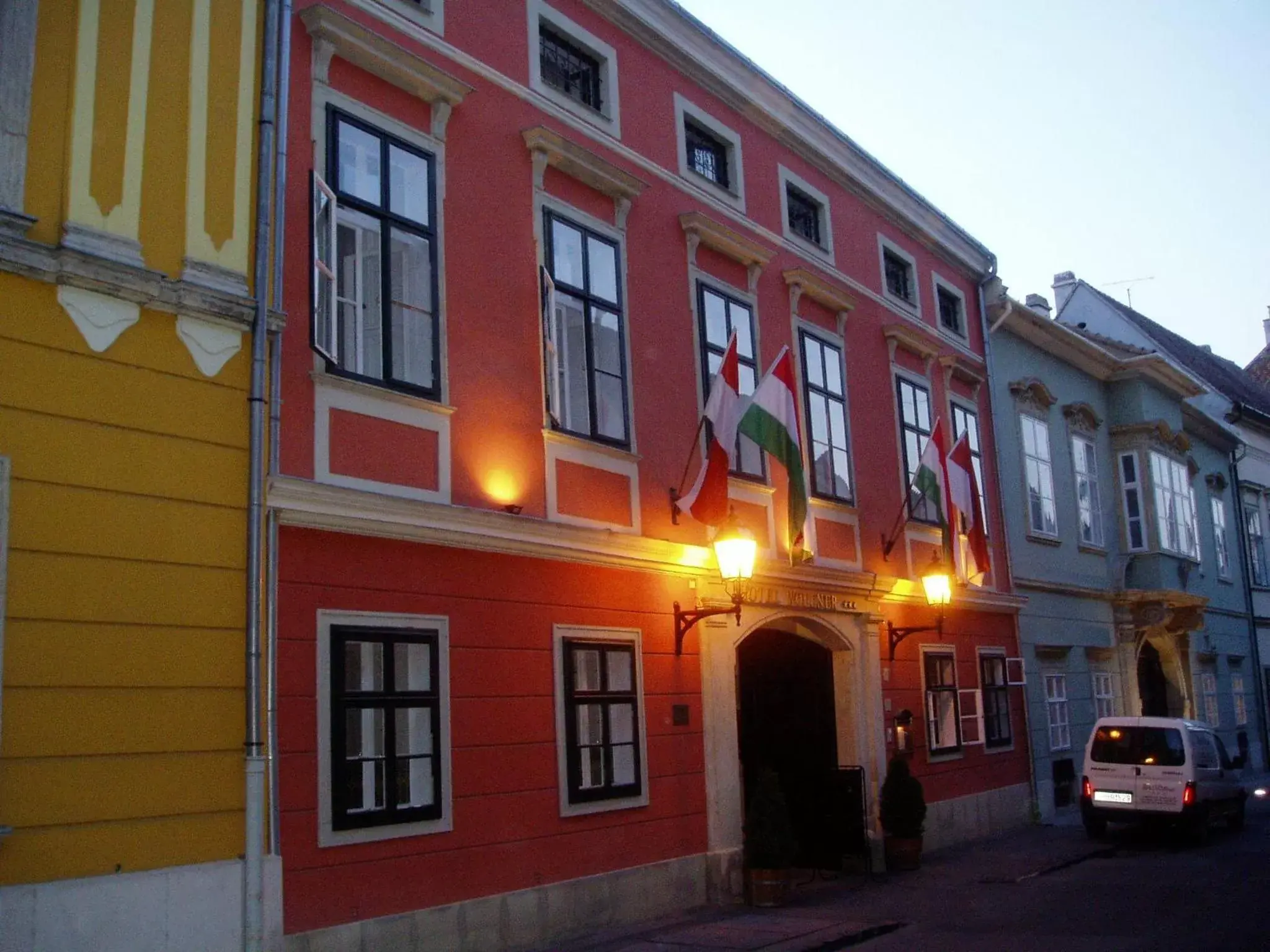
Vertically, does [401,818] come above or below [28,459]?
below

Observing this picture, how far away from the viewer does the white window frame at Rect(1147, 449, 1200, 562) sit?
2539 centimetres

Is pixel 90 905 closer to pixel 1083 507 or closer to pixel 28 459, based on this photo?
pixel 28 459

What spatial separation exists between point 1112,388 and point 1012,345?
15.5ft

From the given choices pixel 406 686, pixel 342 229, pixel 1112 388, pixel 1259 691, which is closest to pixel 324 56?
pixel 342 229

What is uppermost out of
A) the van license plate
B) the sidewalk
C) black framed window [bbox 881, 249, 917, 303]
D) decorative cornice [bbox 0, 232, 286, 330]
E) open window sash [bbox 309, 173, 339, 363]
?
black framed window [bbox 881, 249, 917, 303]

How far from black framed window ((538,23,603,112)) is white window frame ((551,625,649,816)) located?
5341 millimetres

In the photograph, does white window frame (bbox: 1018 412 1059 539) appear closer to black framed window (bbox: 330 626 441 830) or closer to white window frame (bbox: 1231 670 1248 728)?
white window frame (bbox: 1231 670 1248 728)

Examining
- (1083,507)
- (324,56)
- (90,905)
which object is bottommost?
(90,905)

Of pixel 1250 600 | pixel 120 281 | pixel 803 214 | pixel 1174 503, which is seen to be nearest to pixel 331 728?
pixel 120 281

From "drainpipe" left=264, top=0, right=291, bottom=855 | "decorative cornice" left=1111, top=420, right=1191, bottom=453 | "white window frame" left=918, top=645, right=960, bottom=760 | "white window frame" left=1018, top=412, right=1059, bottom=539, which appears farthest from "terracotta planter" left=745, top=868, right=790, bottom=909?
"decorative cornice" left=1111, top=420, right=1191, bottom=453

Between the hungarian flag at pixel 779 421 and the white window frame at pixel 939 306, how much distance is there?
23.6 feet

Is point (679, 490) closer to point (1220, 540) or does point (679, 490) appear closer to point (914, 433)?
point (914, 433)

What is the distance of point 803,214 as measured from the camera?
17.2 m

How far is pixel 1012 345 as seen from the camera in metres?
22.6
